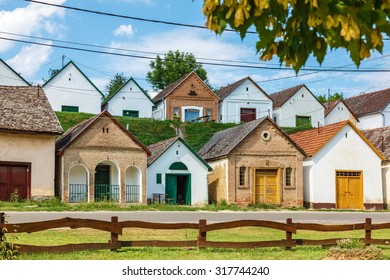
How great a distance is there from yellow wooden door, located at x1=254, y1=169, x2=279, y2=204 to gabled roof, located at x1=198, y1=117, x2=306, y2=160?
196 cm

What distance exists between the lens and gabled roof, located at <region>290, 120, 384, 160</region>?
34.0 meters

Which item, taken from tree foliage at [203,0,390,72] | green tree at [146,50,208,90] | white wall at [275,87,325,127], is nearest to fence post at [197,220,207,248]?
green tree at [146,50,208,90]

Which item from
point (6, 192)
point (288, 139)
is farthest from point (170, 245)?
point (288, 139)

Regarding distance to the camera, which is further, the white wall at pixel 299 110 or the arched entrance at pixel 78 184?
the white wall at pixel 299 110

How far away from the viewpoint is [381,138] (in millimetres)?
36594

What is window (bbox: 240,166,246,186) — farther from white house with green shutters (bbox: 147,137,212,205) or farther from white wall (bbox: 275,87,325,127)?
white wall (bbox: 275,87,325,127)

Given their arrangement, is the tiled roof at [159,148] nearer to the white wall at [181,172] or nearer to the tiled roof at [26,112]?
the white wall at [181,172]

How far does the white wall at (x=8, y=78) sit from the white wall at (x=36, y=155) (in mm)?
8813

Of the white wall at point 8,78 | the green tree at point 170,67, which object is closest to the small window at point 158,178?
the white wall at point 8,78

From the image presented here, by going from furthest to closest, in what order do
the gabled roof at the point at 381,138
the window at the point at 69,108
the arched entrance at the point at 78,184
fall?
the gabled roof at the point at 381,138 < the window at the point at 69,108 < the arched entrance at the point at 78,184

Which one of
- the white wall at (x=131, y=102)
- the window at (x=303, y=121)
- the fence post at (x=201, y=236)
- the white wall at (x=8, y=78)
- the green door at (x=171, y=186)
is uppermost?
the white wall at (x=8, y=78)

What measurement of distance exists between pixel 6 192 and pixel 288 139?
14.1 metres

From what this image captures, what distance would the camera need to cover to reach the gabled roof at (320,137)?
1339 inches
